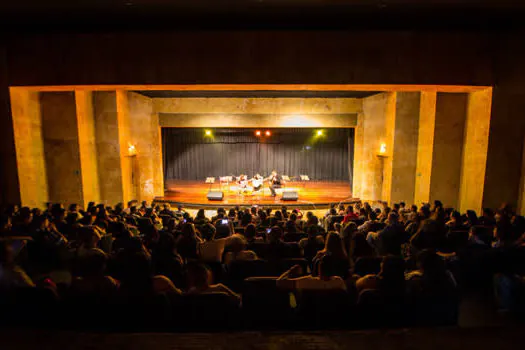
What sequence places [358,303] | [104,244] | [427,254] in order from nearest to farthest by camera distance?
[358,303]
[427,254]
[104,244]

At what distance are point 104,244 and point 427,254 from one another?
4.20 metres

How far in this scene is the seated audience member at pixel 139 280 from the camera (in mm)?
2743

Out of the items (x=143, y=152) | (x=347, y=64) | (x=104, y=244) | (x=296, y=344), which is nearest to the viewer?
(x=296, y=344)

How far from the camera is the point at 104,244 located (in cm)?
452

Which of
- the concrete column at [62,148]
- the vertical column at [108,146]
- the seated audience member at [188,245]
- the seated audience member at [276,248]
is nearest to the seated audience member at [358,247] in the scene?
the seated audience member at [276,248]

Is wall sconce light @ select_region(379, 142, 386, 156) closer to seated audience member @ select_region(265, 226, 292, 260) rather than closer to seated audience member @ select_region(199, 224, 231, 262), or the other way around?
seated audience member @ select_region(265, 226, 292, 260)

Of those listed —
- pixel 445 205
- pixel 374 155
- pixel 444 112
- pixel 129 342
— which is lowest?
pixel 445 205

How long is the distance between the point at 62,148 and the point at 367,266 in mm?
9620

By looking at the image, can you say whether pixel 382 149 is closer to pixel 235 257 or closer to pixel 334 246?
pixel 334 246

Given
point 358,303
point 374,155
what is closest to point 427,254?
point 358,303

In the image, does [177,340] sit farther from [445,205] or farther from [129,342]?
[445,205]

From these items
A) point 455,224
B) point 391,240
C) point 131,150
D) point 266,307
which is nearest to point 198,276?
point 266,307

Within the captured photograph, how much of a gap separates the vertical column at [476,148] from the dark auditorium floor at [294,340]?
7.65m

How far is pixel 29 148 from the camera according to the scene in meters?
8.55
